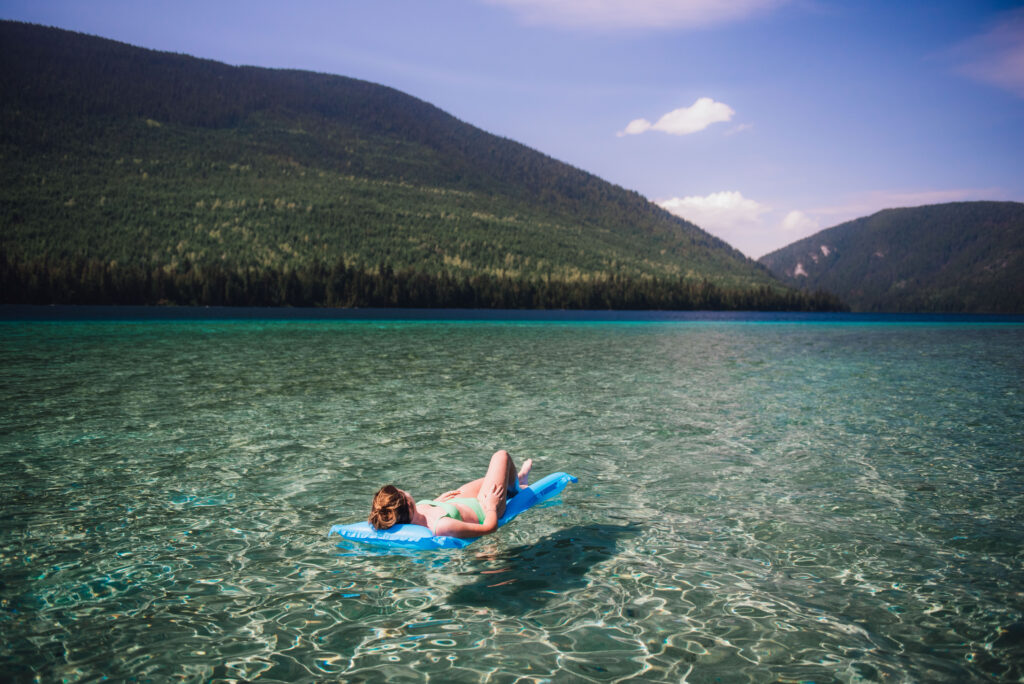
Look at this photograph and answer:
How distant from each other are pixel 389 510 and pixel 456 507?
81cm

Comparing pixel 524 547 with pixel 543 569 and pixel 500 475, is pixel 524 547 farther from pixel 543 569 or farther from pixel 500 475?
pixel 500 475

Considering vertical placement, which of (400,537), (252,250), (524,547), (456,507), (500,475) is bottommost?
(524,547)

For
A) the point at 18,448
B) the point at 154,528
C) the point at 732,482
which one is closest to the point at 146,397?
the point at 18,448

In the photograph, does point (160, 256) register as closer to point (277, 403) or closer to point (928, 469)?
point (277, 403)

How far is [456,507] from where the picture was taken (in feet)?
25.9

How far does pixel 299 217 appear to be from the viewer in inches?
6909

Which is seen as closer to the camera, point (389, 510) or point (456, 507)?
point (389, 510)

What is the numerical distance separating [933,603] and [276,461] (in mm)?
9994

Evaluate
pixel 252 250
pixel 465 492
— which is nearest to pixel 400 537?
pixel 465 492

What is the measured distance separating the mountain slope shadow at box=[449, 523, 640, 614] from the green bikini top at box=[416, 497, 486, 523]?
0.56m

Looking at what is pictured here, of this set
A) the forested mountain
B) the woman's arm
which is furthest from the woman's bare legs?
the forested mountain

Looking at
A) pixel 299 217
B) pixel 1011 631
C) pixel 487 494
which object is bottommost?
pixel 1011 631

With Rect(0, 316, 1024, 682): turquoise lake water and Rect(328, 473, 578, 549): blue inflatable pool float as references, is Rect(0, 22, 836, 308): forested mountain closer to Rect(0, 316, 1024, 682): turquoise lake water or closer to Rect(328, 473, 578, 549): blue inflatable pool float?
Rect(0, 316, 1024, 682): turquoise lake water

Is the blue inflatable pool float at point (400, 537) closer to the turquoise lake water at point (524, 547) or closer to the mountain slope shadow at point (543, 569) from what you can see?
the turquoise lake water at point (524, 547)
